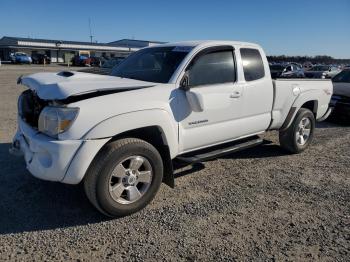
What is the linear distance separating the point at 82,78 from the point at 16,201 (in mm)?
1623

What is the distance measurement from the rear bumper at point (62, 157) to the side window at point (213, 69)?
1534 mm

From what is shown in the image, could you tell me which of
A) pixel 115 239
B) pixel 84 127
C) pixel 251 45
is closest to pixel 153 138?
pixel 84 127

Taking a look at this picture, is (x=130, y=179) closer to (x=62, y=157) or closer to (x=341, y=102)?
(x=62, y=157)

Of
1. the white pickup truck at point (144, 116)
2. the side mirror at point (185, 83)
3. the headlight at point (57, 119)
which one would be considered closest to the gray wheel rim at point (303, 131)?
A: the white pickup truck at point (144, 116)

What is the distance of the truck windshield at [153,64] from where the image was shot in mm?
4465

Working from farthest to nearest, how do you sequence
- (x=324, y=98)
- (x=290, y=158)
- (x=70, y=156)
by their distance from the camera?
(x=324, y=98) < (x=290, y=158) < (x=70, y=156)

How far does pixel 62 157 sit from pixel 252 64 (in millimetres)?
3224

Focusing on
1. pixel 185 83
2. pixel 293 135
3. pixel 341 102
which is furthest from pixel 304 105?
pixel 341 102

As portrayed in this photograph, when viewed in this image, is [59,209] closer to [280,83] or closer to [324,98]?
[280,83]

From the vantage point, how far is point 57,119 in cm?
343

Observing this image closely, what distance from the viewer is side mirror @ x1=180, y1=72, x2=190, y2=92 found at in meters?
4.19

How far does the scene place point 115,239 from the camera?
3.43 m

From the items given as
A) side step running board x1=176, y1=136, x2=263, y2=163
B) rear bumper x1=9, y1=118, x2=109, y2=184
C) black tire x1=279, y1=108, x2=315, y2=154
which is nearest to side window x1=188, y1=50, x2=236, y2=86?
side step running board x1=176, y1=136, x2=263, y2=163

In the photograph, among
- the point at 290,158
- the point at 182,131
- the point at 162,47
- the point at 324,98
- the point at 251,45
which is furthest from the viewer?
the point at 324,98
